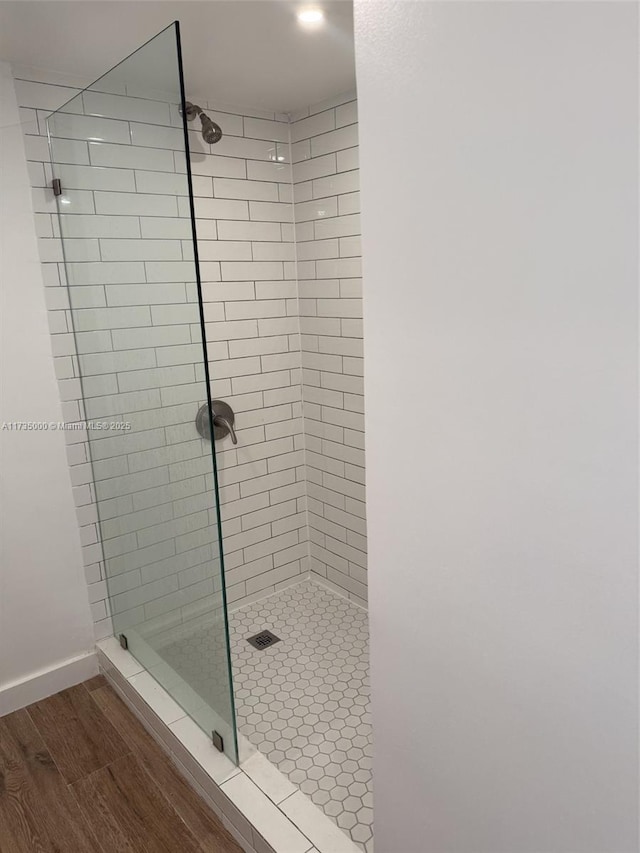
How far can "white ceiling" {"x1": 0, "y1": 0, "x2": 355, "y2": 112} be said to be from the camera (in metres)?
1.61

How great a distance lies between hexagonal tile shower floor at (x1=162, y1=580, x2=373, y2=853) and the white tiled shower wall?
0.16 m

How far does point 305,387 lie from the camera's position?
9.66ft

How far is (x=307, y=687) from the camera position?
2355 mm

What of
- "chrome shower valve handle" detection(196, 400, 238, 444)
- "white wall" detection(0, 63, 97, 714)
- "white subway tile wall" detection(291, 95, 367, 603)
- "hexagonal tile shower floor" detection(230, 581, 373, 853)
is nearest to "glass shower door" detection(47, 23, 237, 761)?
"white wall" detection(0, 63, 97, 714)

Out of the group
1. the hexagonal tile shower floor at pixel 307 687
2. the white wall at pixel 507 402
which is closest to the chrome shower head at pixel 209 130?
the white wall at pixel 507 402

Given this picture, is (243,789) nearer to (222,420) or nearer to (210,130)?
(222,420)

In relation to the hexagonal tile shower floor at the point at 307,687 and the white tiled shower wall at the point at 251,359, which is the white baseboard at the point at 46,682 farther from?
the hexagonal tile shower floor at the point at 307,687

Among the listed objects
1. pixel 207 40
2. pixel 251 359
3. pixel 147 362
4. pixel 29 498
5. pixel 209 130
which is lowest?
pixel 29 498

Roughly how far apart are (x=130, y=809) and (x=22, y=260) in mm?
1881

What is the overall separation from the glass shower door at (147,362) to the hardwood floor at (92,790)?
0.67 feet

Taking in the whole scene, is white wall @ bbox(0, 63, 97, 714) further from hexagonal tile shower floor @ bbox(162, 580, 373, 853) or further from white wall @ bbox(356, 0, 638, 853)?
white wall @ bbox(356, 0, 638, 853)

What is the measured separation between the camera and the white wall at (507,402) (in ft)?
2.46

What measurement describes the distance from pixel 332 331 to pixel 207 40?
1.22m

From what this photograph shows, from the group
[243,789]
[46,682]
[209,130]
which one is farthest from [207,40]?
[46,682]
